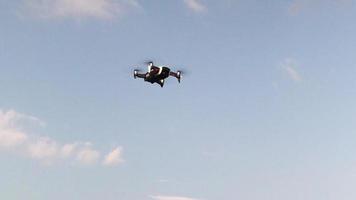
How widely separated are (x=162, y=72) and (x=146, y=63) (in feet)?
10.5

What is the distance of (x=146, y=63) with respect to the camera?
7944 cm

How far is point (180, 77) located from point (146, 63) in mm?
5321

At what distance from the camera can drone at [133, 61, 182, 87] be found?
7781 centimetres

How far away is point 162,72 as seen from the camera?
77688 mm

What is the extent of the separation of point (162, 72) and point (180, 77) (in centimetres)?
390

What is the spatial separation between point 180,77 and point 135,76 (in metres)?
6.45

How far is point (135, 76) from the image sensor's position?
80375mm

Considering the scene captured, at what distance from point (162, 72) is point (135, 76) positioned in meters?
4.79

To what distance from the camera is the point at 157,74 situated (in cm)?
7800

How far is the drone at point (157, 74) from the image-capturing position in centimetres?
7781

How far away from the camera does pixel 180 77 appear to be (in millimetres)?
80625
